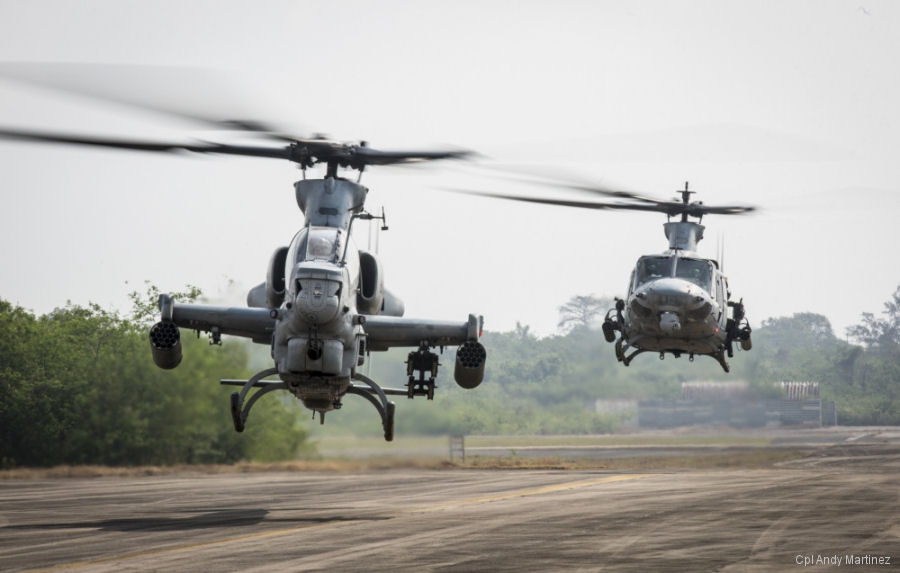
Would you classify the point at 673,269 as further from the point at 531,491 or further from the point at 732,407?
the point at 732,407

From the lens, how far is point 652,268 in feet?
105

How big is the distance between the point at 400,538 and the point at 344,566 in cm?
336

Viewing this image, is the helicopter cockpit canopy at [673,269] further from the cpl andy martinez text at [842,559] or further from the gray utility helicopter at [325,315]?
the cpl andy martinez text at [842,559]

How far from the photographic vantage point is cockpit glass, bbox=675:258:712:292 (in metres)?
31.6

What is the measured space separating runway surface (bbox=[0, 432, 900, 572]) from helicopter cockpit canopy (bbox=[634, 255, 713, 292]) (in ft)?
18.8

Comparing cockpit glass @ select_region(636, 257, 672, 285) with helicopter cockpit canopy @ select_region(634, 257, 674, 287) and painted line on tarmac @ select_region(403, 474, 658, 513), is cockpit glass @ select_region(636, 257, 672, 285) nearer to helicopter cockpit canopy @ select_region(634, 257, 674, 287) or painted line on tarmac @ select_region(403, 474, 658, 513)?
helicopter cockpit canopy @ select_region(634, 257, 674, 287)

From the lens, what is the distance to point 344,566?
13.9m

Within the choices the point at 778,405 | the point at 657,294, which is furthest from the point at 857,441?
the point at 657,294

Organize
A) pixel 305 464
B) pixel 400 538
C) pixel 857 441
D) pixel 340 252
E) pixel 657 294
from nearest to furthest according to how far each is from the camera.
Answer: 1. pixel 400 538
2. pixel 340 252
3. pixel 657 294
4. pixel 305 464
5. pixel 857 441

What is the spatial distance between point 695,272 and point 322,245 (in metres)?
14.6

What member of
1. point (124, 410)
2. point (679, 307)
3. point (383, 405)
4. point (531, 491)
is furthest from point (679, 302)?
point (124, 410)

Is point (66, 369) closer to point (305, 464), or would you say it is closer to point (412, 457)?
point (305, 464)

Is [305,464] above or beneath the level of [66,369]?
beneath

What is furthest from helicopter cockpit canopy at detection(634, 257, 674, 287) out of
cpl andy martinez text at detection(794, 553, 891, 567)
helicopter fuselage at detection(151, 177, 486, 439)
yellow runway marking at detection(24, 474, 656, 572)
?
cpl andy martinez text at detection(794, 553, 891, 567)
